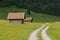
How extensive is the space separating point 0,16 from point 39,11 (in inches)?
2518

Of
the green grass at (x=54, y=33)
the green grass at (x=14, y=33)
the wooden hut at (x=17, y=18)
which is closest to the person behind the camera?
the green grass at (x=14, y=33)

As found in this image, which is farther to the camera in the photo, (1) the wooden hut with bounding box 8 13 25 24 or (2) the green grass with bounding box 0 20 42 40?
(1) the wooden hut with bounding box 8 13 25 24

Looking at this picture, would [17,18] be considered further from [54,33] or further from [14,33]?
[14,33]

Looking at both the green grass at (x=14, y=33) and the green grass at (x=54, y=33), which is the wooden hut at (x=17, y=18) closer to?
the green grass at (x=54, y=33)

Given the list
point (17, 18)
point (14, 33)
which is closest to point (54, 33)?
point (14, 33)

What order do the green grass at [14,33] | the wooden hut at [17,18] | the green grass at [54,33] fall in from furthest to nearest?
1. the wooden hut at [17,18]
2. the green grass at [54,33]
3. the green grass at [14,33]

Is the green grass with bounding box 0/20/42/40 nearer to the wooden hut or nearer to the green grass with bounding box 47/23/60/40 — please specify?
the green grass with bounding box 47/23/60/40

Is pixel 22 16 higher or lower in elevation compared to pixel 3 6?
higher

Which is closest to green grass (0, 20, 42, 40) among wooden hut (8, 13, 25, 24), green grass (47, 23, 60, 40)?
green grass (47, 23, 60, 40)

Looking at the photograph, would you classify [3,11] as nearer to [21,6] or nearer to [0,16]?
[0,16]

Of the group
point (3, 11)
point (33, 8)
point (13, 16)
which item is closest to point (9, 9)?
point (3, 11)

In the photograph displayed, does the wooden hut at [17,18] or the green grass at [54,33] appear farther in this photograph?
the wooden hut at [17,18]

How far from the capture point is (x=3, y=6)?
177m

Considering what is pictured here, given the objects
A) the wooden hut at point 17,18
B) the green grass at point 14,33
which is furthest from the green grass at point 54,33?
the wooden hut at point 17,18
